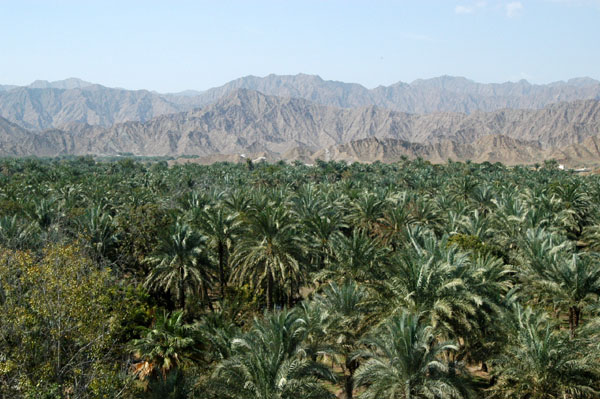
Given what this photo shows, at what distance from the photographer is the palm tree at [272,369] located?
13609 millimetres

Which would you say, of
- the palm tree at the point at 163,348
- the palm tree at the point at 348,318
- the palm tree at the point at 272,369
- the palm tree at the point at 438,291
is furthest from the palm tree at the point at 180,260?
the palm tree at the point at 438,291

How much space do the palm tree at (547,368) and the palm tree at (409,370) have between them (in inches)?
74.0

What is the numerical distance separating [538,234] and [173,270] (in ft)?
60.7

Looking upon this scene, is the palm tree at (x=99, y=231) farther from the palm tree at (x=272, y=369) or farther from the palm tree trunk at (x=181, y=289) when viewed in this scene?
the palm tree at (x=272, y=369)

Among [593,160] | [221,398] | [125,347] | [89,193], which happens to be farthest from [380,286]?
[593,160]

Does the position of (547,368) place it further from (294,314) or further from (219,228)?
(219,228)

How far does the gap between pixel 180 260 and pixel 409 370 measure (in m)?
13.1

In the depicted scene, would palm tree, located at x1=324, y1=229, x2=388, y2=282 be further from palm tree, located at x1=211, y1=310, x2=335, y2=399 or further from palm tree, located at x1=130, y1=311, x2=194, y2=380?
palm tree, located at x1=130, y1=311, x2=194, y2=380

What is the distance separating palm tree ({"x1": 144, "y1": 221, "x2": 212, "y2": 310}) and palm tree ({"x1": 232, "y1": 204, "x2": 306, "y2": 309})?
7.38ft

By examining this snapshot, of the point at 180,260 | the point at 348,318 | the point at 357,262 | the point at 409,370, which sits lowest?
the point at 348,318

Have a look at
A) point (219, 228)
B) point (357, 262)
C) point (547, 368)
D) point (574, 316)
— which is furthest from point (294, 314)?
point (574, 316)

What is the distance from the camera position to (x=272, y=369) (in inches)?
540

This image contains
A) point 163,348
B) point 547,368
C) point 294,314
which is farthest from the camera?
point 163,348

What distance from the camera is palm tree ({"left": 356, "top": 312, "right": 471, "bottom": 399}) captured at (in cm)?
1406
